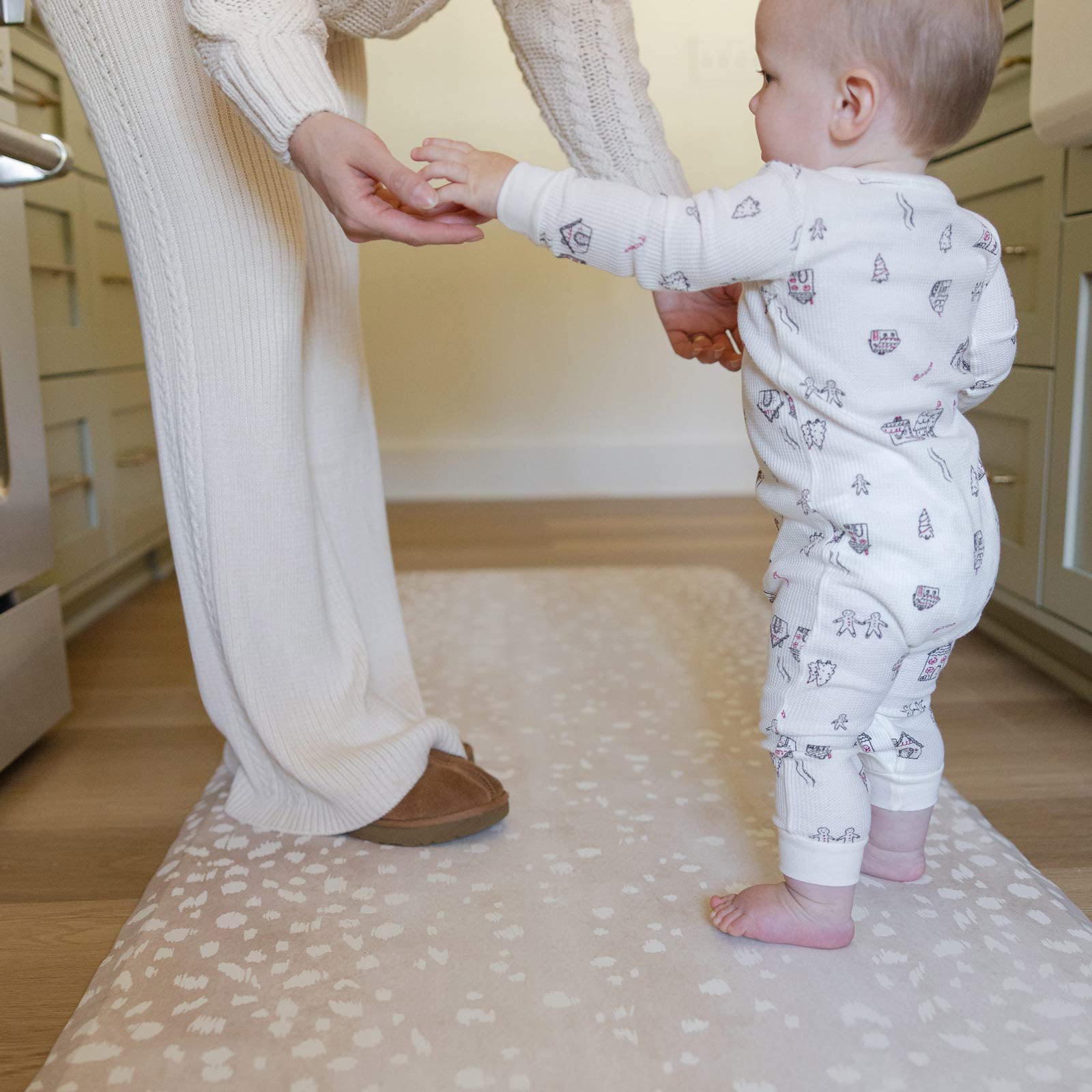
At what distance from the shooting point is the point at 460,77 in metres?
3.00

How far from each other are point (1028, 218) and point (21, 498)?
52.2 inches

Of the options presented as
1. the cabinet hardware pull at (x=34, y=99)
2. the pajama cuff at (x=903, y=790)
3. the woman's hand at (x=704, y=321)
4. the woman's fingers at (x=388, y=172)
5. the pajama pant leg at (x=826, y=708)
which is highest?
the cabinet hardware pull at (x=34, y=99)

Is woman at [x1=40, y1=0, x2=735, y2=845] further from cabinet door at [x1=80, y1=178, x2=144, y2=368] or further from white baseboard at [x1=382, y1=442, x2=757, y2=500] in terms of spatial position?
white baseboard at [x1=382, y1=442, x2=757, y2=500]

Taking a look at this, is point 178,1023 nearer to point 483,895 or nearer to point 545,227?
point 483,895

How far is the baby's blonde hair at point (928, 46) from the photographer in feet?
2.48

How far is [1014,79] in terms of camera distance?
1.51 meters

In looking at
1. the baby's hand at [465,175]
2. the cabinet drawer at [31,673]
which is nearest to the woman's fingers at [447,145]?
the baby's hand at [465,175]

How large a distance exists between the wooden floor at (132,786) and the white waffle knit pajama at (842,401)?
29cm

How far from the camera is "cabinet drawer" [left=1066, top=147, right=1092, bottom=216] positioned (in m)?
1.33

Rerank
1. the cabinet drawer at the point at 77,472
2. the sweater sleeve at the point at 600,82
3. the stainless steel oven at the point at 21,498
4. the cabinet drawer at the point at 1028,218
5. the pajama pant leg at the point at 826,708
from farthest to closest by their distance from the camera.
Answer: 1. the cabinet drawer at the point at 77,472
2. the cabinet drawer at the point at 1028,218
3. the stainless steel oven at the point at 21,498
4. the sweater sleeve at the point at 600,82
5. the pajama pant leg at the point at 826,708

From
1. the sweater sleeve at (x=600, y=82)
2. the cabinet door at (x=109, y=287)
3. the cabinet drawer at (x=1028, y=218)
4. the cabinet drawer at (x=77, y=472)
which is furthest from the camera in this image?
the cabinet door at (x=109, y=287)

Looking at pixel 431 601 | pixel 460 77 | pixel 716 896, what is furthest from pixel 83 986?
pixel 460 77

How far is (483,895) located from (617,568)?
131cm

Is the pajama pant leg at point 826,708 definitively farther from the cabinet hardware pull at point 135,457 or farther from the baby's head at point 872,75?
the cabinet hardware pull at point 135,457
